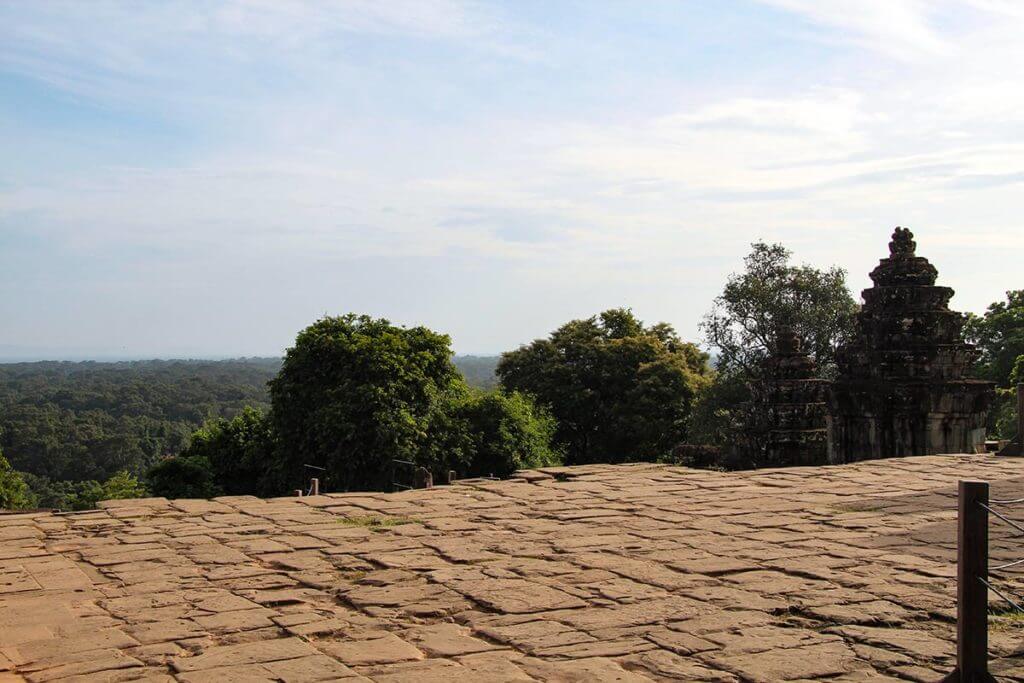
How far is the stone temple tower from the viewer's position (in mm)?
13422

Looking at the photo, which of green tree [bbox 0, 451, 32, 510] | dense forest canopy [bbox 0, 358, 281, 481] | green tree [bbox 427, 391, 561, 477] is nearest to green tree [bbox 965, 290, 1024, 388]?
green tree [bbox 427, 391, 561, 477]

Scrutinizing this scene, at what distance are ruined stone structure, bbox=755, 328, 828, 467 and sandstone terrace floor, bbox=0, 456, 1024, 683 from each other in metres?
4.55

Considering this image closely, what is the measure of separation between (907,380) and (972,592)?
34.0 ft

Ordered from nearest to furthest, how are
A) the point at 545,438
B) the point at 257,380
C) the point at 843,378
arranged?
the point at 843,378, the point at 545,438, the point at 257,380

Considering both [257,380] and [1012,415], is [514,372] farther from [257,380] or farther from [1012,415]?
[257,380]

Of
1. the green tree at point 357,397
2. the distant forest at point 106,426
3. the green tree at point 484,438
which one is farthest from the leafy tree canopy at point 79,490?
the green tree at point 484,438

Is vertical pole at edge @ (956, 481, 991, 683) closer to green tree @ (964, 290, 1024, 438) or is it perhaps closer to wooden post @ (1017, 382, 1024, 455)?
wooden post @ (1017, 382, 1024, 455)

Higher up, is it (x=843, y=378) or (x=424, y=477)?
(x=843, y=378)

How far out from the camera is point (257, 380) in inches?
5487

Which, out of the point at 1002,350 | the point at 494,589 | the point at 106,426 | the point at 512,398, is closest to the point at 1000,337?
the point at 1002,350

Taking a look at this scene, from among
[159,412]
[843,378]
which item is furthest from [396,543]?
[159,412]

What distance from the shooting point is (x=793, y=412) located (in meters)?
14.1

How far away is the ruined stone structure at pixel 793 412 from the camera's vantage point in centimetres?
1400

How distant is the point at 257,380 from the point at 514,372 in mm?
108698
